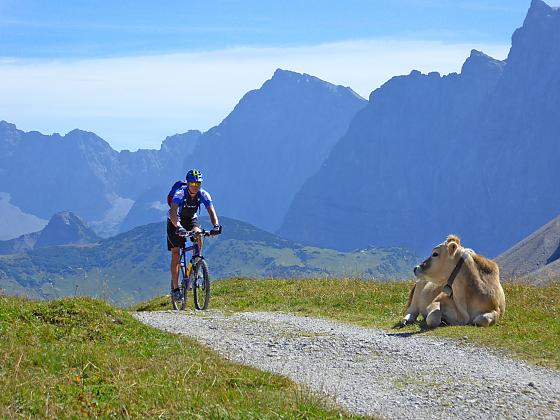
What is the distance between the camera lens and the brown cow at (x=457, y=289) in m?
16.5

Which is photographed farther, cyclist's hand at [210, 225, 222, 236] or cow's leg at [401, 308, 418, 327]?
cyclist's hand at [210, 225, 222, 236]

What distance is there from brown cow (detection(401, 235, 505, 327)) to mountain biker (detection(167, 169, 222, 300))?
17.7 ft

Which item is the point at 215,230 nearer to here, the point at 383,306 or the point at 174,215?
the point at 174,215

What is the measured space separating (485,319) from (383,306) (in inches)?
189

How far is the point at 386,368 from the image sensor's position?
1206 centimetres

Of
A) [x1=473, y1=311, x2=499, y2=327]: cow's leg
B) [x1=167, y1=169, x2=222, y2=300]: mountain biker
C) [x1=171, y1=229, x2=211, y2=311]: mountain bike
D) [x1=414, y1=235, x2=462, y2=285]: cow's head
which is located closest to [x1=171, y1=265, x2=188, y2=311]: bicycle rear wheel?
[x1=171, y1=229, x2=211, y2=311]: mountain bike

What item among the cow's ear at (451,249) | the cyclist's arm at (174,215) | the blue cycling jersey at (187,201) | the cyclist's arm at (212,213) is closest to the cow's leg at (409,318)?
the cow's ear at (451,249)

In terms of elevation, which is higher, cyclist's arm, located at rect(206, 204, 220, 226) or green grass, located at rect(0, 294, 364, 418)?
cyclist's arm, located at rect(206, 204, 220, 226)

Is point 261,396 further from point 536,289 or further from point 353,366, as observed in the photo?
point 536,289

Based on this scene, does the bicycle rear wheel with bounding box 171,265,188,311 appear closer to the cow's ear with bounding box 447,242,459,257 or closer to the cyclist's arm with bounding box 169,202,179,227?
the cyclist's arm with bounding box 169,202,179,227

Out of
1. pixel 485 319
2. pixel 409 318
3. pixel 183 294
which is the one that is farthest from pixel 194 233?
pixel 485 319

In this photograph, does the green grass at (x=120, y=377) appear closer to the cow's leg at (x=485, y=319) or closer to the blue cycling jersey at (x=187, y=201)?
the blue cycling jersey at (x=187, y=201)

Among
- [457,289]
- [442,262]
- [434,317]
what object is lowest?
[434,317]

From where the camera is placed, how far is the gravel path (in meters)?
9.61
